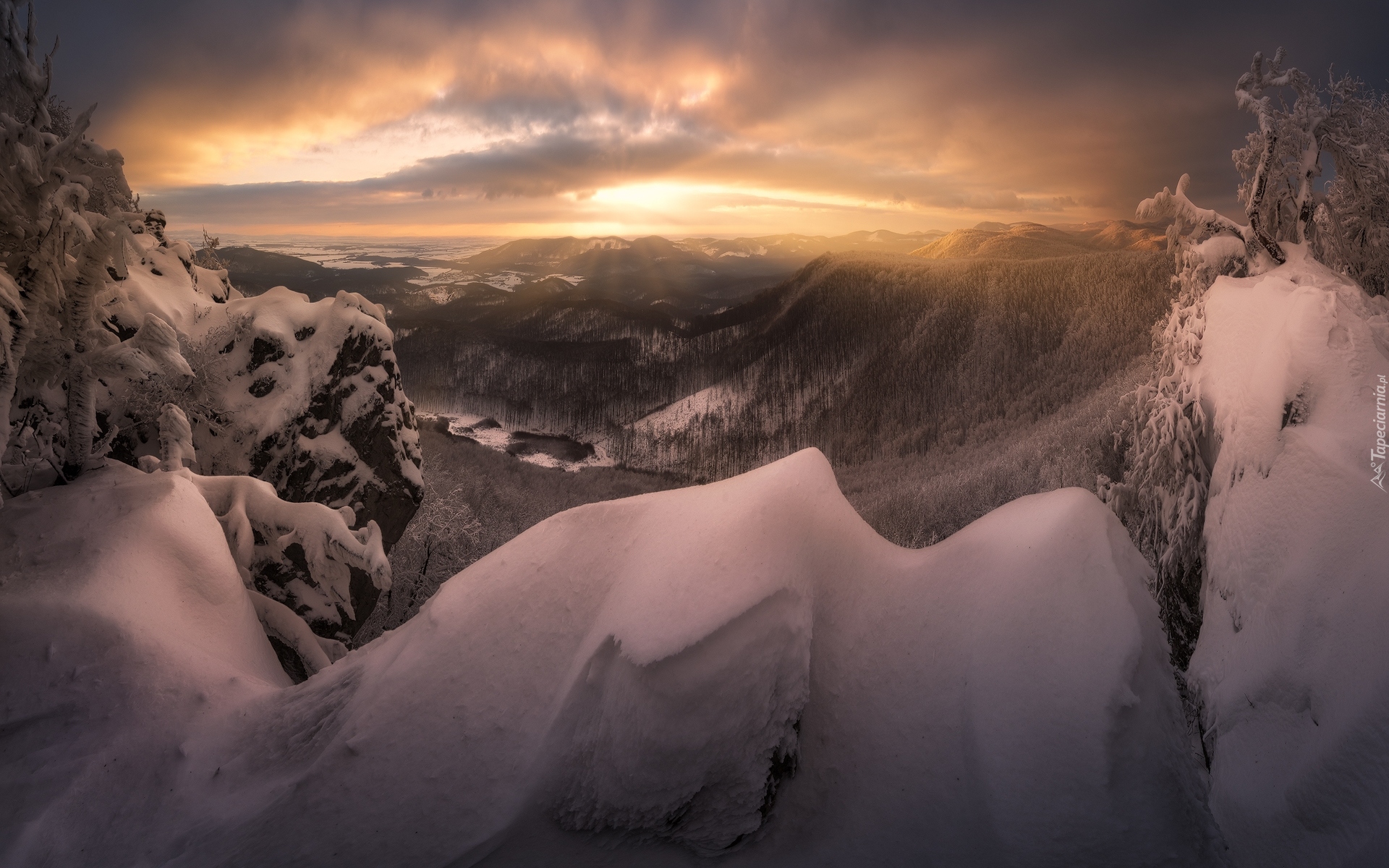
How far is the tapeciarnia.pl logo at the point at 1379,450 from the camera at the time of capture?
23.6 ft

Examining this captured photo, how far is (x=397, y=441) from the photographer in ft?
84.4

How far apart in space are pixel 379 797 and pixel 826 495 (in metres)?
7.42

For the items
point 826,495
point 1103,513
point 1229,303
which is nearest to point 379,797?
point 826,495

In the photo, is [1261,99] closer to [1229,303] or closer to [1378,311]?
[1229,303]

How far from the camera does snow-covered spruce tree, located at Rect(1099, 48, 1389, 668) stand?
1200 cm

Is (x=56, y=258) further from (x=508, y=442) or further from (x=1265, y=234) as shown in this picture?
(x=508, y=442)

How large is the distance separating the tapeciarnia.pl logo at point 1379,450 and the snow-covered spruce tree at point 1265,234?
3.21 meters

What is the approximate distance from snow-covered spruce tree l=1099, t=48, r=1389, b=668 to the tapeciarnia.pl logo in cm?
321

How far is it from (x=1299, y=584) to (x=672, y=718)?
25.7ft

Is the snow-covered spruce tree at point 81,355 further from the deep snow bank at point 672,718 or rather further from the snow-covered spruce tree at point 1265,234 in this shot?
the snow-covered spruce tree at point 1265,234

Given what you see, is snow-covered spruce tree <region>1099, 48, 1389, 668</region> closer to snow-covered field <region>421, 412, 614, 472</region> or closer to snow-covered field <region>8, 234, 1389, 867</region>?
snow-covered field <region>8, 234, 1389, 867</region>

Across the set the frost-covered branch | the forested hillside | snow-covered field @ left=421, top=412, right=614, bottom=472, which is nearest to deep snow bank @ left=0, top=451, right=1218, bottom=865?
the frost-covered branch

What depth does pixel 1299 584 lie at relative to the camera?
720cm

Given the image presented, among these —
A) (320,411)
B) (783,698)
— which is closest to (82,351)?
(320,411)
